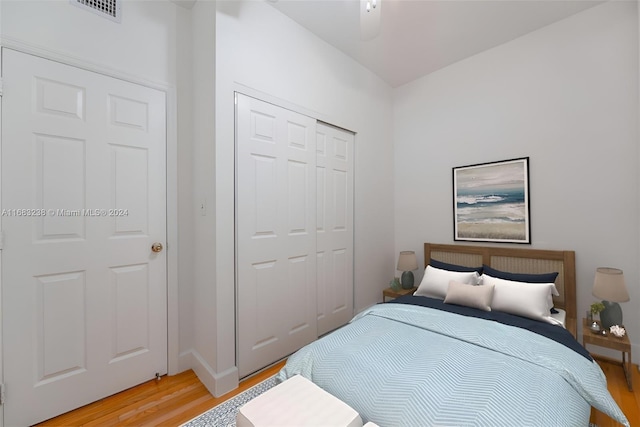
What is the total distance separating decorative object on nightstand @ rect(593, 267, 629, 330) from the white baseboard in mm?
2734

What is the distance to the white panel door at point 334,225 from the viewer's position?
2.64 m

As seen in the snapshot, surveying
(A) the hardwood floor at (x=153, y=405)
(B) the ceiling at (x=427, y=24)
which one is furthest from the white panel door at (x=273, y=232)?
(B) the ceiling at (x=427, y=24)

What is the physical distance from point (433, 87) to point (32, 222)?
3806 mm

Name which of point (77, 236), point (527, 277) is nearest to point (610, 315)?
point (527, 277)

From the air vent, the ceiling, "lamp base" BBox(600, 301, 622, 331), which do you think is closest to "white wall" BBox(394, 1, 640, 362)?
the ceiling

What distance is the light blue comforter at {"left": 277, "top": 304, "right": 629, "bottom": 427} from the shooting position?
1.06 metres

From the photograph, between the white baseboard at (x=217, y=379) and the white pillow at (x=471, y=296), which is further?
the white pillow at (x=471, y=296)

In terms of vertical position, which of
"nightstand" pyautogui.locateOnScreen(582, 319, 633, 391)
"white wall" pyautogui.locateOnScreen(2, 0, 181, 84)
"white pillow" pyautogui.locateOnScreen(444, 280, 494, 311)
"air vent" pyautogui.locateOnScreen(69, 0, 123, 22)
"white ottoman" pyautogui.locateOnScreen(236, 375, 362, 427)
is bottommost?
"nightstand" pyautogui.locateOnScreen(582, 319, 633, 391)

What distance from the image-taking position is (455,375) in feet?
4.06

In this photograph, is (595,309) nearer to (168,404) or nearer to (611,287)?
(611,287)

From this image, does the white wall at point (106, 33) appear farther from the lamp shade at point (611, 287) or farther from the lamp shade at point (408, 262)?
the lamp shade at point (611, 287)

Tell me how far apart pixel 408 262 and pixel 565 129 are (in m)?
1.89

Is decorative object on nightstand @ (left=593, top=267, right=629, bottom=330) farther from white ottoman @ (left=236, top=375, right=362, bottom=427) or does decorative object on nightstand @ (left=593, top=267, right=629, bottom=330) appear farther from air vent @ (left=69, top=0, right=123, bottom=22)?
air vent @ (left=69, top=0, right=123, bottom=22)

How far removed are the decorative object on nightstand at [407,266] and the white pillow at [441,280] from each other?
20.9 inches
